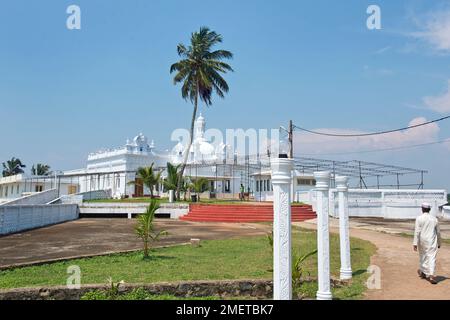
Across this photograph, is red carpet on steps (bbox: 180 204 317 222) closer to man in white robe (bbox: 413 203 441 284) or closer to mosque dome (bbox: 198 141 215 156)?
Answer: man in white robe (bbox: 413 203 441 284)

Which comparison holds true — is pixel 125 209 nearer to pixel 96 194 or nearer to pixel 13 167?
pixel 96 194

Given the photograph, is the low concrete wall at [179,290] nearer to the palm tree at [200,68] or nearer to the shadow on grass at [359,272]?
the shadow on grass at [359,272]

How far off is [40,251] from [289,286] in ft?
26.3

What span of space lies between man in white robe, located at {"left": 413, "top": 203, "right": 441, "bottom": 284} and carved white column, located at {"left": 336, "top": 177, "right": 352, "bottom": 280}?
3.75 ft

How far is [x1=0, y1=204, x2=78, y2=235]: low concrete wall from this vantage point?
13.9 meters

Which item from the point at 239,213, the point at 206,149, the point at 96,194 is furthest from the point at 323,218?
the point at 206,149

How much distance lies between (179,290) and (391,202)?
20.7 meters

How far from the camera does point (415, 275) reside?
22.3 ft

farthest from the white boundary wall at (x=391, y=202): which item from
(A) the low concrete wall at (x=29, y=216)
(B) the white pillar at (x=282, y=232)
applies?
(B) the white pillar at (x=282, y=232)

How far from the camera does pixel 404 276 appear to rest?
6742 mm

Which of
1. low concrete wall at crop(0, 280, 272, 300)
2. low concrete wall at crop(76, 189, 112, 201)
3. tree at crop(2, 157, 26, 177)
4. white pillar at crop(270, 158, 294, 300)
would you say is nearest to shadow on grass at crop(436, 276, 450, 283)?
low concrete wall at crop(0, 280, 272, 300)

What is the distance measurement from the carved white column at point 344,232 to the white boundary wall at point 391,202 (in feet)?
51.5
